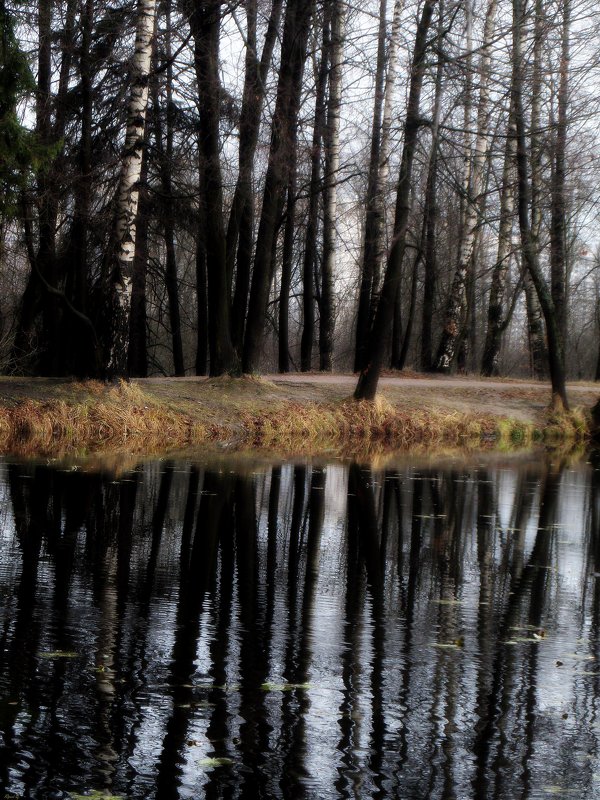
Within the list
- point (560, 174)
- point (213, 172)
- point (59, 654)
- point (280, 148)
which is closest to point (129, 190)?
point (213, 172)

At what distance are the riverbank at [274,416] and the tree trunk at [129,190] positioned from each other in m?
1.20

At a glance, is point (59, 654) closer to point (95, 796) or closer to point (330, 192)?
point (95, 796)

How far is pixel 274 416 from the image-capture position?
19.9 m

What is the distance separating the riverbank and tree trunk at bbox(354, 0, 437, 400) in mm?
720

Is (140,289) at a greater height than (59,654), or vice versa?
(140,289)

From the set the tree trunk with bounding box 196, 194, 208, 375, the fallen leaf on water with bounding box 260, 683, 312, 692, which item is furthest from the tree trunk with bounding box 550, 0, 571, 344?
the fallen leaf on water with bounding box 260, 683, 312, 692

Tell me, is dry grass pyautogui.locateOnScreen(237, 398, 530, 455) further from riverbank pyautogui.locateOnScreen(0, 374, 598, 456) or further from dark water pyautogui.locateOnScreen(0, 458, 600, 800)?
dark water pyautogui.locateOnScreen(0, 458, 600, 800)

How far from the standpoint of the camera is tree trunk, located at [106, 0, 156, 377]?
695 inches

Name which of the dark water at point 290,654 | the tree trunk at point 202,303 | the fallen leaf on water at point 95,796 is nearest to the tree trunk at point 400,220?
the tree trunk at point 202,303

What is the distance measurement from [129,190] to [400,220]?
557 cm

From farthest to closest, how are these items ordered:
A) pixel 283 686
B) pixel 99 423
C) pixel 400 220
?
pixel 400 220
pixel 99 423
pixel 283 686

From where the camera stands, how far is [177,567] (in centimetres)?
707

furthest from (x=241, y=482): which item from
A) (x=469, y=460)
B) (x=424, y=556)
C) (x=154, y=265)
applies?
(x=154, y=265)

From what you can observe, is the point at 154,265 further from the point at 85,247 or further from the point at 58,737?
the point at 58,737
